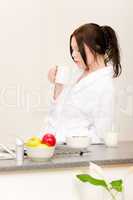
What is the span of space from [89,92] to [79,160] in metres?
0.54

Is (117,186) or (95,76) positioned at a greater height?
(95,76)

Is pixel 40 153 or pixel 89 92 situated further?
pixel 89 92

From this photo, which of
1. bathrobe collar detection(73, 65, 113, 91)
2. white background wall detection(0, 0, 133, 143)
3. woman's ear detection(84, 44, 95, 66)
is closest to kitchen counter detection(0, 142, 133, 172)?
bathrobe collar detection(73, 65, 113, 91)

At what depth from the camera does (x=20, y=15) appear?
308 centimetres

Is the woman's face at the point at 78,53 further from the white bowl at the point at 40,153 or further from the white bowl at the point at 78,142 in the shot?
the white bowl at the point at 40,153

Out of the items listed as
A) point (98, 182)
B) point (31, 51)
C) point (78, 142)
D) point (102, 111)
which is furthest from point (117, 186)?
point (31, 51)

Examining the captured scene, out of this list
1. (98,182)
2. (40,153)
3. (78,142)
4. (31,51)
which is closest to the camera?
(98,182)

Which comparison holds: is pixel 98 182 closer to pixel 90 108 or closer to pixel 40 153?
pixel 40 153

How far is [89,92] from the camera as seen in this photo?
2.09 meters

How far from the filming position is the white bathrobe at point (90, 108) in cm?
206

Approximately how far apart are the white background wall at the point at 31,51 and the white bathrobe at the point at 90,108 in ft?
3.30

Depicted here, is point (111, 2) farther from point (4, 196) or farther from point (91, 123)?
point (4, 196)

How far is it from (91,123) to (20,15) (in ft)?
4.14

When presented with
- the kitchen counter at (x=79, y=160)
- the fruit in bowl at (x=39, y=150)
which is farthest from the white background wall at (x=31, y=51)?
the fruit in bowl at (x=39, y=150)
